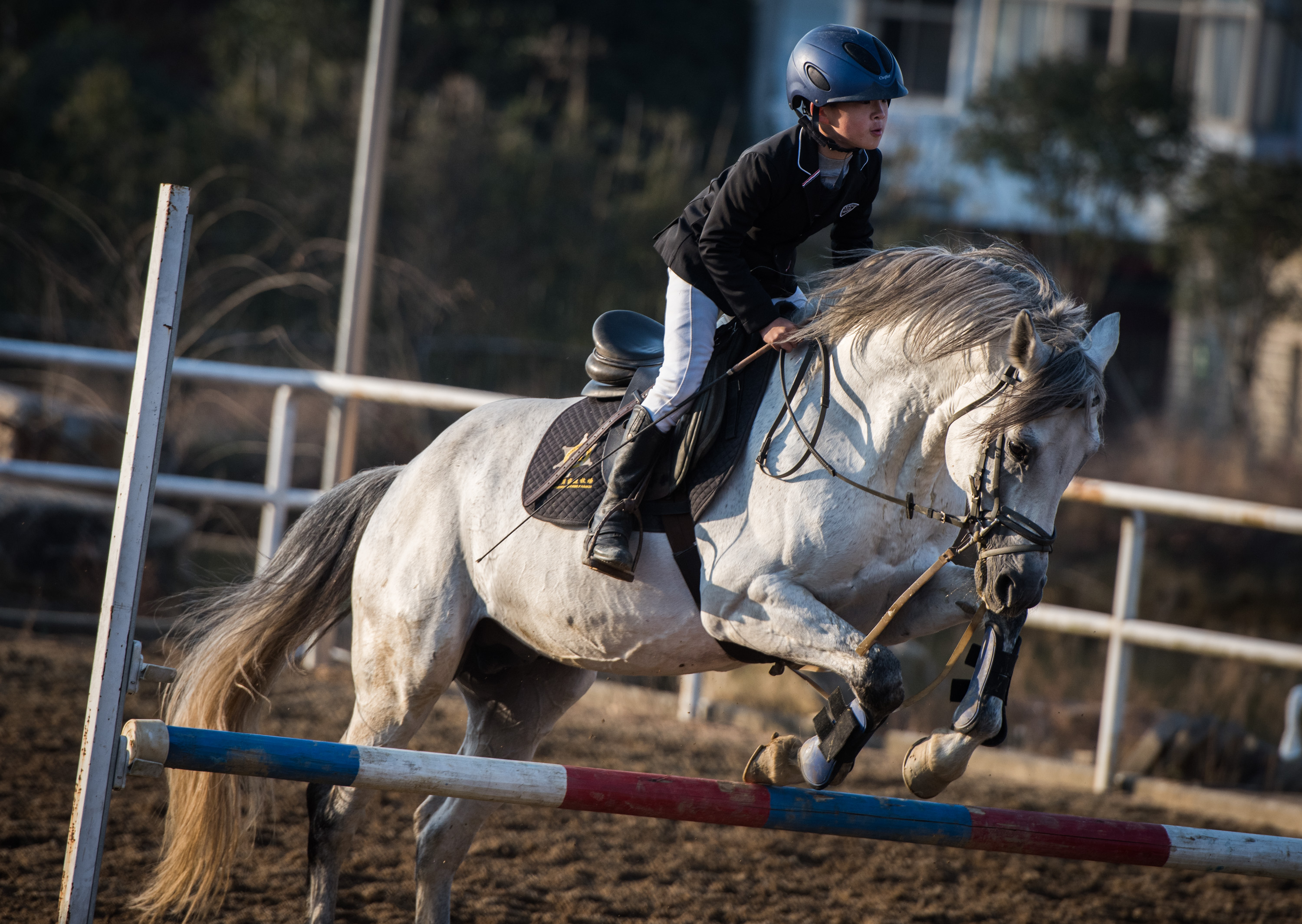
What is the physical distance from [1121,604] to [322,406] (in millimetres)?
7492

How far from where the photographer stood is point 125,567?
8.33 ft

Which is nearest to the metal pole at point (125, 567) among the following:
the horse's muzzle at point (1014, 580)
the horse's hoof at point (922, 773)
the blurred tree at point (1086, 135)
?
the horse's hoof at point (922, 773)

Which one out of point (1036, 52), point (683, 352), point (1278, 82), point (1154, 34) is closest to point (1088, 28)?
point (1154, 34)

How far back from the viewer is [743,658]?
295 cm

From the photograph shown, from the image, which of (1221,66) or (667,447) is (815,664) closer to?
(667,447)

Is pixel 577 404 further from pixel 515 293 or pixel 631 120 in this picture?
pixel 631 120

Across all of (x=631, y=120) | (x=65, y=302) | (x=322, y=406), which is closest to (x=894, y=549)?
(x=322, y=406)

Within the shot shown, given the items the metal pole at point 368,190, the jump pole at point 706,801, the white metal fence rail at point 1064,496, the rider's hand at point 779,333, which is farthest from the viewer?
the metal pole at point 368,190

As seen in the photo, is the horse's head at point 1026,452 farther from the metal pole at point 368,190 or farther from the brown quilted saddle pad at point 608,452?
the metal pole at point 368,190

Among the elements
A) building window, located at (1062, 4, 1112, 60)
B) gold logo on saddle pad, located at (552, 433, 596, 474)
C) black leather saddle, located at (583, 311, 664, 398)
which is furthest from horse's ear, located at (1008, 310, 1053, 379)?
building window, located at (1062, 4, 1112, 60)

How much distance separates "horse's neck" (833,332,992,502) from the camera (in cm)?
269

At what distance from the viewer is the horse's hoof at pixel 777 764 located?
2.68 meters

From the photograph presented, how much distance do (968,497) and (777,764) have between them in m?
0.75

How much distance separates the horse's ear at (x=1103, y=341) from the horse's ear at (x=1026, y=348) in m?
0.15
